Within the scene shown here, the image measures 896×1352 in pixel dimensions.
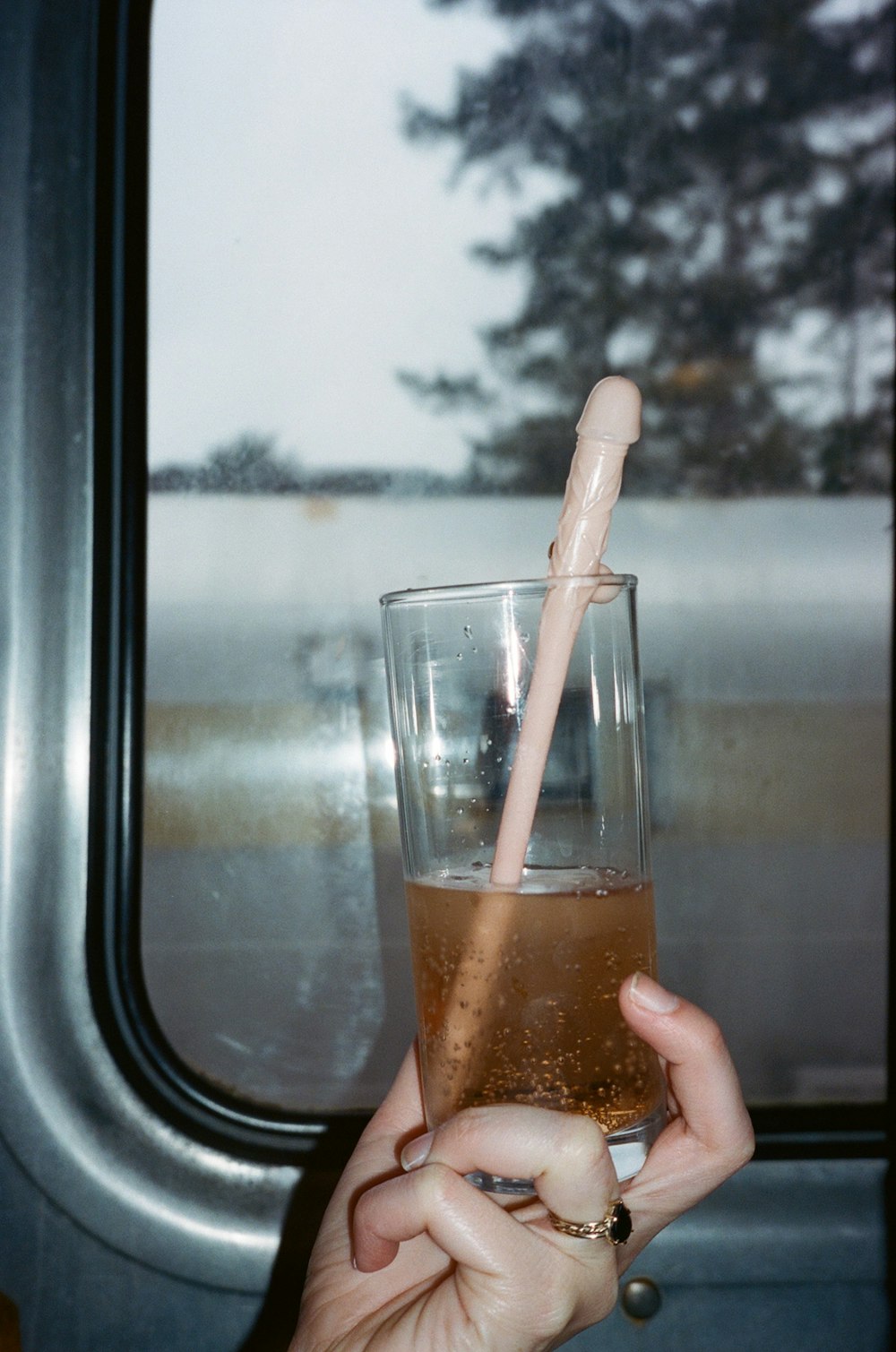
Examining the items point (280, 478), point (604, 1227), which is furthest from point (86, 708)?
point (604, 1227)

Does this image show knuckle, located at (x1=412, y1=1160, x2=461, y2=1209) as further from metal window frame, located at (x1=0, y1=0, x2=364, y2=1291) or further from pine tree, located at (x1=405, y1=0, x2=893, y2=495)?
pine tree, located at (x1=405, y1=0, x2=893, y2=495)

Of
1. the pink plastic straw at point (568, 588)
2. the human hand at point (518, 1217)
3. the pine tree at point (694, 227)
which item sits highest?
the pine tree at point (694, 227)

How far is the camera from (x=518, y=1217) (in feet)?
2.36

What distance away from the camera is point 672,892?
1.35m

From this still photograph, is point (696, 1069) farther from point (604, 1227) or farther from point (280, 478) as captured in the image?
point (280, 478)

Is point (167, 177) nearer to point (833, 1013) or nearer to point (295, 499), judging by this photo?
point (295, 499)

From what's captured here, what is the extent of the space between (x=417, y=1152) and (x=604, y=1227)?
0.39ft

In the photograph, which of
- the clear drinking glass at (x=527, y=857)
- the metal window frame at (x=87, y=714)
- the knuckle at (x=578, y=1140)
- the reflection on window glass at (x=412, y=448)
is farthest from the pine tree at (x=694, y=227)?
the knuckle at (x=578, y=1140)

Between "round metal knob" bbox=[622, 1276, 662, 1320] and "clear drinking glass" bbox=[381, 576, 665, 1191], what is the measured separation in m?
0.67

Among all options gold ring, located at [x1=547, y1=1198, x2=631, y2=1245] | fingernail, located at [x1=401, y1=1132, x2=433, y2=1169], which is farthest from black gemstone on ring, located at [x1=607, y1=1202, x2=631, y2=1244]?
fingernail, located at [x1=401, y1=1132, x2=433, y2=1169]

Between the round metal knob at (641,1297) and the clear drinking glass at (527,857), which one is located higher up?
the clear drinking glass at (527,857)

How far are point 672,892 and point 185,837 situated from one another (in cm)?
55

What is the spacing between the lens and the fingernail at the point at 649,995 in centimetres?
67

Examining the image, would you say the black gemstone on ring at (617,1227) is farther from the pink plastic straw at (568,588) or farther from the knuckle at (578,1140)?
the pink plastic straw at (568,588)
